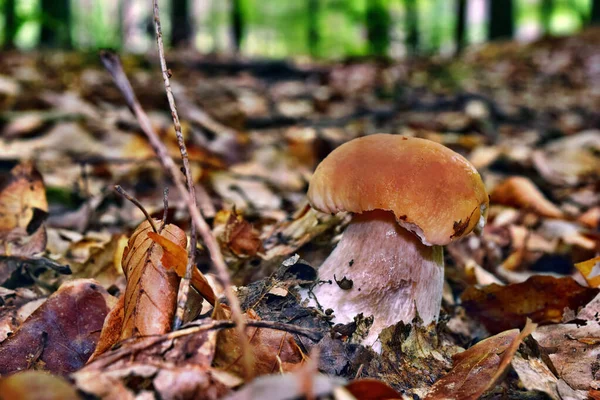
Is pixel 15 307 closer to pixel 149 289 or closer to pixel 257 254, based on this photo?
pixel 149 289

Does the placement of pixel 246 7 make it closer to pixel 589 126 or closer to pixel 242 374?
pixel 589 126

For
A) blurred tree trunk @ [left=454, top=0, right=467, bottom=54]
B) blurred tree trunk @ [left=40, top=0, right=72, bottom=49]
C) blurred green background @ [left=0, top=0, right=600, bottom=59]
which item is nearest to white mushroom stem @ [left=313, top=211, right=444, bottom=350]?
blurred green background @ [left=0, top=0, right=600, bottom=59]

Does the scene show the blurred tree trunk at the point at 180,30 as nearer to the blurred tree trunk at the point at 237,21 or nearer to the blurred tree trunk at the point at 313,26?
the blurred tree trunk at the point at 237,21

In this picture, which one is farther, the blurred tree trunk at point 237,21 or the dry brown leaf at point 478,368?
→ the blurred tree trunk at point 237,21

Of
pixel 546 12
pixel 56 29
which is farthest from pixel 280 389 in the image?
pixel 546 12

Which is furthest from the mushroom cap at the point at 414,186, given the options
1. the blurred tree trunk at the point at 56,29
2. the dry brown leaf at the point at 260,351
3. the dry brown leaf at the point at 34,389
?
the blurred tree trunk at the point at 56,29

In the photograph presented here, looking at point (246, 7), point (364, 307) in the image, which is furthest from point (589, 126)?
point (246, 7)

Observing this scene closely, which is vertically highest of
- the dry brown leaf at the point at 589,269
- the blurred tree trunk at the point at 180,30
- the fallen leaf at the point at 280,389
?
the blurred tree trunk at the point at 180,30

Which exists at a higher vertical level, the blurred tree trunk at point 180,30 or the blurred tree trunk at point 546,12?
the blurred tree trunk at point 180,30
